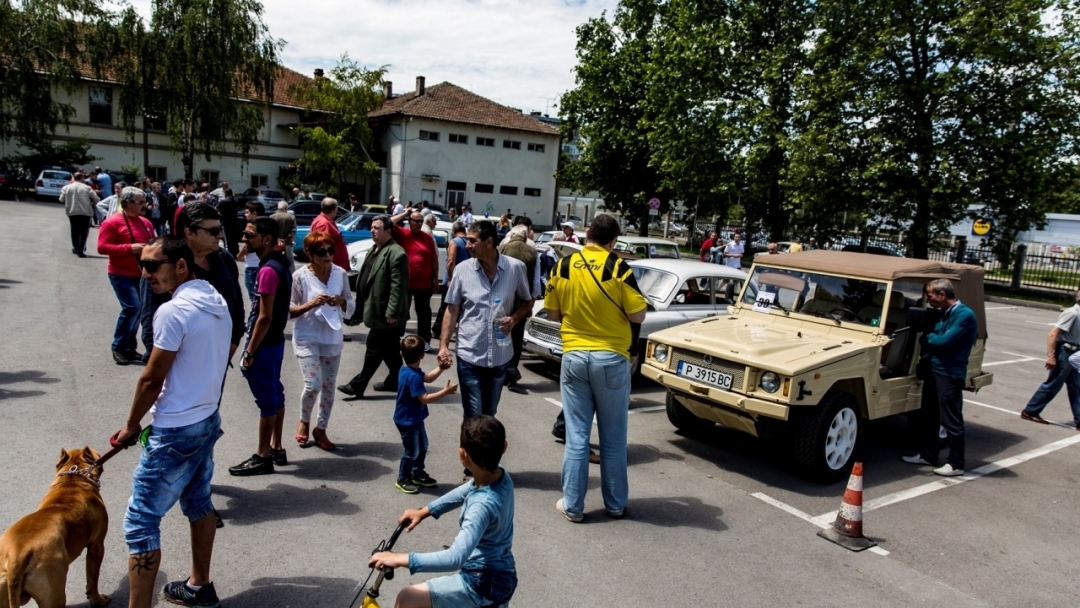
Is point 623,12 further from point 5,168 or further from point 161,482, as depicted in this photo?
point 161,482

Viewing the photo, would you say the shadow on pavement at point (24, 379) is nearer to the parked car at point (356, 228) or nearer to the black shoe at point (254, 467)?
the black shoe at point (254, 467)

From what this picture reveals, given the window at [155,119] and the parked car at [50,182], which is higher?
the window at [155,119]

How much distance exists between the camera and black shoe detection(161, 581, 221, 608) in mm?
3555

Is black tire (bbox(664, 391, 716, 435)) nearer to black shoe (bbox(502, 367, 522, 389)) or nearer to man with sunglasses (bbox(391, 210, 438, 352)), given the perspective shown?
black shoe (bbox(502, 367, 522, 389))

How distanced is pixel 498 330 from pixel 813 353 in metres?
2.72

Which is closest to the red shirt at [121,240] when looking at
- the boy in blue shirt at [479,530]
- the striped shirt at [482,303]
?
the striped shirt at [482,303]

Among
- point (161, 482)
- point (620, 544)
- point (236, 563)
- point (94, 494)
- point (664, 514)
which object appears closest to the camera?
point (161, 482)

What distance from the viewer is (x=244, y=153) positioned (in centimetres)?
3669

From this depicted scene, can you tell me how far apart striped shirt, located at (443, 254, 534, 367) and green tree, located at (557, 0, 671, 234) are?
28692 mm

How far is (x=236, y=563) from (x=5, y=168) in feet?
121

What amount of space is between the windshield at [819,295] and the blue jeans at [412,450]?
4.01 metres

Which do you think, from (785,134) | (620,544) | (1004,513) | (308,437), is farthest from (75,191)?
(785,134)

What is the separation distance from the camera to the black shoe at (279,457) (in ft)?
17.8

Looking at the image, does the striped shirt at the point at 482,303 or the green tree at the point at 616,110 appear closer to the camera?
the striped shirt at the point at 482,303
